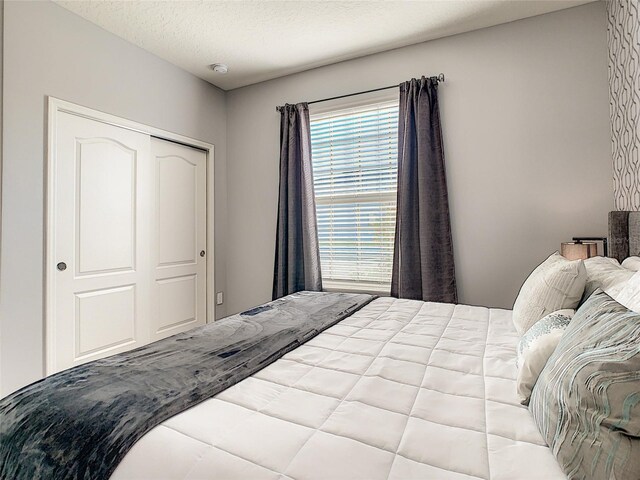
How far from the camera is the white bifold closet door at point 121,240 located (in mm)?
2436

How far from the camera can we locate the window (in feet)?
10.1

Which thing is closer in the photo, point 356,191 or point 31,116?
point 31,116

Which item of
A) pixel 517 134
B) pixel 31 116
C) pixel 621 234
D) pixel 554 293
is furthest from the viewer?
pixel 517 134

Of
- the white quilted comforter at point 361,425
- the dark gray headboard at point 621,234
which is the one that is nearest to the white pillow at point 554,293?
the white quilted comforter at point 361,425

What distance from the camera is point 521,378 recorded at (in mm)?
936

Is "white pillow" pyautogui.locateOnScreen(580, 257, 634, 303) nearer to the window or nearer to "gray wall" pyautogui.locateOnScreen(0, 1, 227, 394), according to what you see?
the window

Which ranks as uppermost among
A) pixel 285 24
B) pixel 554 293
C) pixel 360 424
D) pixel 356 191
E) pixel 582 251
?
pixel 285 24

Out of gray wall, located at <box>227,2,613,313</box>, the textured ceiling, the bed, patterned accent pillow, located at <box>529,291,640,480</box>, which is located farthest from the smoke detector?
patterned accent pillow, located at <box>529,291,640,480</box>

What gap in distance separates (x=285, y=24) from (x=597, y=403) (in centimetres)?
286

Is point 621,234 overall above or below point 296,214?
below

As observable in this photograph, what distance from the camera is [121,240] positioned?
280 cm

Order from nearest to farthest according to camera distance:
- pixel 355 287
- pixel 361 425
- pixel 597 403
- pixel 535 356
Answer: pixel 597 403 < pixel 361 425 < pixel 535 356 < pixel 355 287

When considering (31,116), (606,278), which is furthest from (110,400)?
(31,116)

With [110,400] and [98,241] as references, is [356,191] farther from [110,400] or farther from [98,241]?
[110,400]
